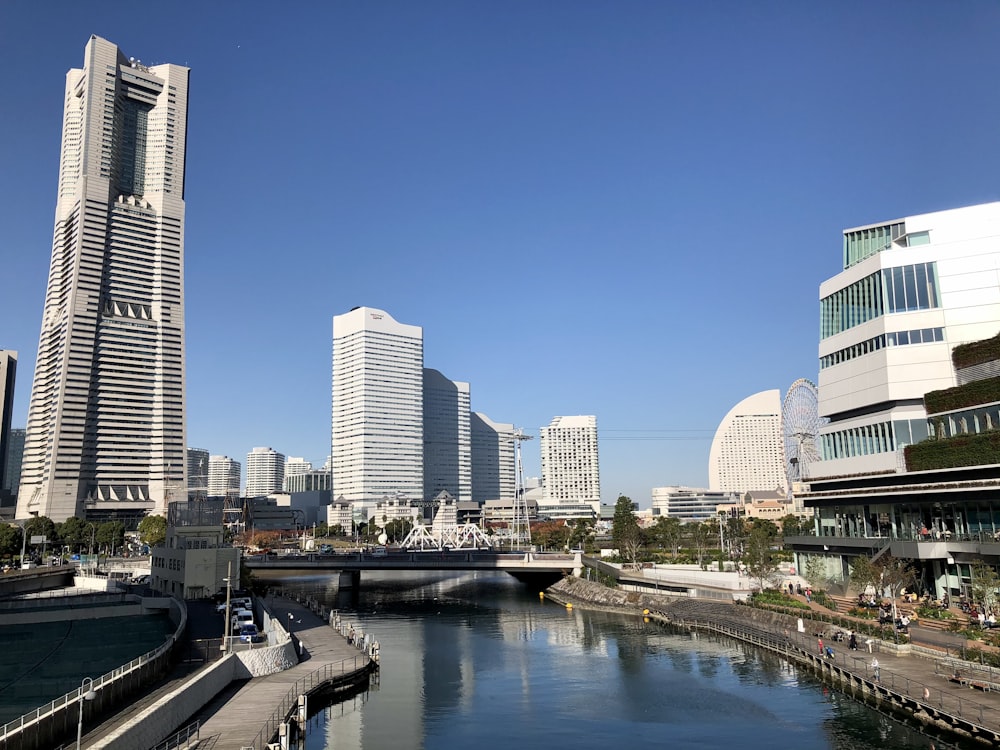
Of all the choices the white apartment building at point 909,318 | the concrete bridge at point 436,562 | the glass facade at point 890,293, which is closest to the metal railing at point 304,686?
the concrete bridge at point 436,562

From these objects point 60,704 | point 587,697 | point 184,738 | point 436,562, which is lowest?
point 587,697

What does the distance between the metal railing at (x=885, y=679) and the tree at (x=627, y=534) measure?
56.1 metres

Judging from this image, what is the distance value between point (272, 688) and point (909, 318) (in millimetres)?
78655

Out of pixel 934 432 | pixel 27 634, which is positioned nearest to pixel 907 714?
pixel 934 432

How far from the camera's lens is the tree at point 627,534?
146000 millimetres

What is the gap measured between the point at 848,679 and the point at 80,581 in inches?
5212

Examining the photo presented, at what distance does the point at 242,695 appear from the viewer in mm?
56812

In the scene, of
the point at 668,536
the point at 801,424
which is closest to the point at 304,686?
the point at 668,536

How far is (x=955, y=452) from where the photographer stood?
77250mm

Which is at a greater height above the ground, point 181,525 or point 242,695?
point 181,525

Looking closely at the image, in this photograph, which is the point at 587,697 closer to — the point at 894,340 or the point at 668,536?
the point at 894,340

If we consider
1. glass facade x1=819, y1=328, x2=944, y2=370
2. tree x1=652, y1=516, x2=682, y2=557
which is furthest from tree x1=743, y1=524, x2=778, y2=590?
tree x1=652, y1=516, x2=682, y2=557

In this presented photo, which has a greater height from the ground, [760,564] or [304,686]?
[760,564]

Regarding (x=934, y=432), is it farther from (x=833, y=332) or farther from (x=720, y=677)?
(x=720, y=677)
